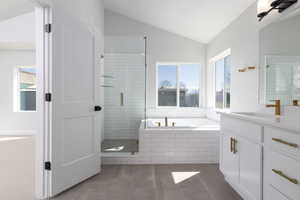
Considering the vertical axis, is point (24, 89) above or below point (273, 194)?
above

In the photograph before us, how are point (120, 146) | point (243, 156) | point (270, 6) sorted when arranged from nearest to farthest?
point (243, 156) → point (270, 6) → point (120, 146)

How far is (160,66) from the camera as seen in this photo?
478 cm

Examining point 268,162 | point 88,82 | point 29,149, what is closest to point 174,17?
point 88,82

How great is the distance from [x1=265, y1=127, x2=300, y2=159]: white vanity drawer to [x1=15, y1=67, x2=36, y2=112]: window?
19.0ft

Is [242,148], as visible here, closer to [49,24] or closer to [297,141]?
[297,141]

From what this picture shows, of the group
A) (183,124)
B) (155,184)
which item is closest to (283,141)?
(155,184)

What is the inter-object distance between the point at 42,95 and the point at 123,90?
4.76 feet

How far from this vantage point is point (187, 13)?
11.4ft

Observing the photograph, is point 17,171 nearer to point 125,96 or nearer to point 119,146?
point 119,146

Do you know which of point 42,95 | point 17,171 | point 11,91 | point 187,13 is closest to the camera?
point 42,95

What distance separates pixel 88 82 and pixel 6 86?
426 centimetres

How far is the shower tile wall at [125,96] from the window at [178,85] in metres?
1.55

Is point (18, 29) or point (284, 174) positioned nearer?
point (284, 174)

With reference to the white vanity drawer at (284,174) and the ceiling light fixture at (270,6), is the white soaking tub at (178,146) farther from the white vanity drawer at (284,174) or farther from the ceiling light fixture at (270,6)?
the ceiling light fixture at (270,6)
